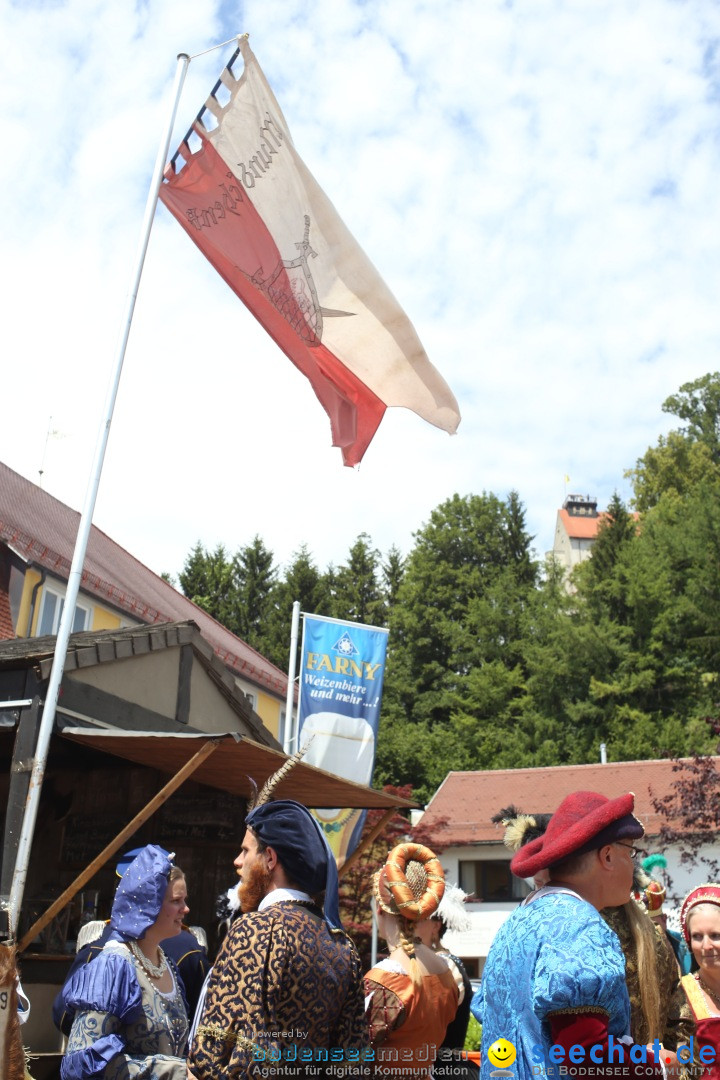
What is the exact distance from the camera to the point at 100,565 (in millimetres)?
28953

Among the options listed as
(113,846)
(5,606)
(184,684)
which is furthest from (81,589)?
(113,846)

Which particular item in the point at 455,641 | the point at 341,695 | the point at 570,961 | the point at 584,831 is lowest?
the point at 570,961

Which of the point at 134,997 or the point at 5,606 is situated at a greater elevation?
the point at 5,606

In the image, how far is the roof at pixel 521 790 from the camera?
3030 cm

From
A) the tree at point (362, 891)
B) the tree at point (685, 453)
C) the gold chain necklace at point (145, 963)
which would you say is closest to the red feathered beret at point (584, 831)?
the gold chain necklace at point (145, 963)

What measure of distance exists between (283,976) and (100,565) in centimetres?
2705

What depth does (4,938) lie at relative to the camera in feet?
23.5

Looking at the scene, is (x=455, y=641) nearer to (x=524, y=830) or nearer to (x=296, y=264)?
(x=296, y=264)

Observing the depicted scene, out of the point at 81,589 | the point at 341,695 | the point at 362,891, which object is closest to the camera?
the point at 341,695

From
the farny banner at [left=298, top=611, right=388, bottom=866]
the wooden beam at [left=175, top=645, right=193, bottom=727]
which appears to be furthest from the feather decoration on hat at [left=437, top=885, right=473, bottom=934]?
the farny banner at [left=298, top=611, right=388, bottom=866]

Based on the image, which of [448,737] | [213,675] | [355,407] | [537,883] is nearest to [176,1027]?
[537,883]

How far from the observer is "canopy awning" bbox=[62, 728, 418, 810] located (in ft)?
27.5

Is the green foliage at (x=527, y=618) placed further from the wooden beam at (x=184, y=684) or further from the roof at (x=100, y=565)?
the wooden beam at (x=184, y=684)

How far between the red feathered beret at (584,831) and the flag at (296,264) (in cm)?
572
